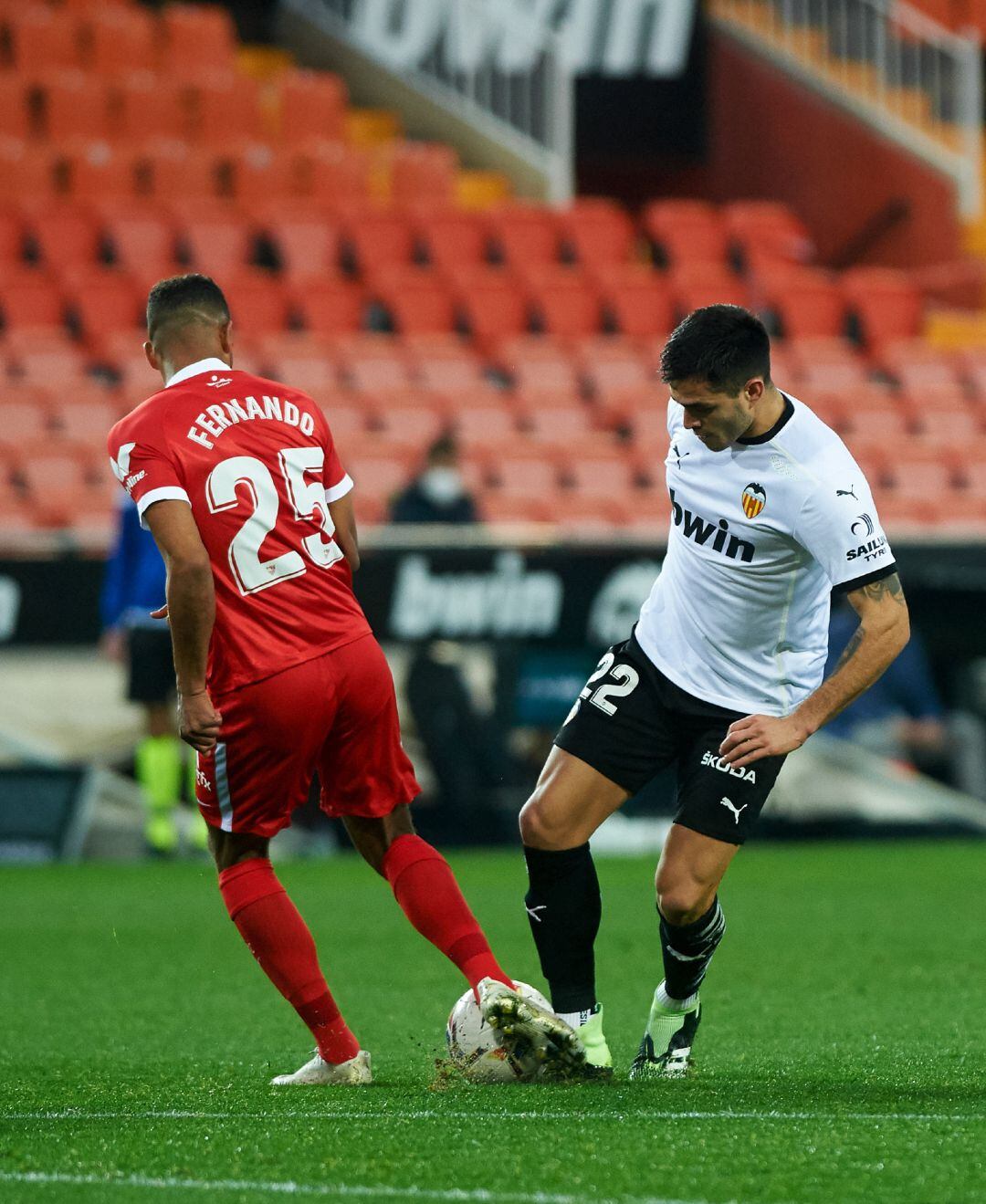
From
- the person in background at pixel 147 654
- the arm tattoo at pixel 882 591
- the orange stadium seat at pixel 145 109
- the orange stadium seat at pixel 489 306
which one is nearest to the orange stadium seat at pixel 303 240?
the orange stadium seat at pixel 489 306

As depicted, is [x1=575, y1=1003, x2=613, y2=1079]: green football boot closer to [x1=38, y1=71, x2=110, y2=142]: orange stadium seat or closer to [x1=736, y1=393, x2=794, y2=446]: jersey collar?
[x1=736, y1=393, x2=794, y2=446]: jersey collar

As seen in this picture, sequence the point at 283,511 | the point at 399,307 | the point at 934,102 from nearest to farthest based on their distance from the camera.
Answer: the point at 283,511 → the point at 399,307 → the point at 934,102

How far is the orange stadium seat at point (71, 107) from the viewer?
16.9 meters

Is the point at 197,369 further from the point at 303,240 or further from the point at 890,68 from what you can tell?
the point at 890,68

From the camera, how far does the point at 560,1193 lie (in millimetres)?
3328

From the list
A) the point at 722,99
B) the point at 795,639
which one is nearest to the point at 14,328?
the point at 722,99

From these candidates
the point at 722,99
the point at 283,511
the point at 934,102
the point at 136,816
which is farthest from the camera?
the point at 722,99

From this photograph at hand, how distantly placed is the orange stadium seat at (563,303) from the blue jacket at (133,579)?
6.44m

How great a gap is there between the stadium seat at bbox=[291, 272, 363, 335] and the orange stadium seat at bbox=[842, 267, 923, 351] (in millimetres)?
4346

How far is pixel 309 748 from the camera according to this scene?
469cm

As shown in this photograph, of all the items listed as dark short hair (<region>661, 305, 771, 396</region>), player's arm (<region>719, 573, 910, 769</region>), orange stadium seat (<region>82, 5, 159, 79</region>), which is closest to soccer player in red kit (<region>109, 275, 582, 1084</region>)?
player's arm (<region>719, 573, 910, 769</region>)

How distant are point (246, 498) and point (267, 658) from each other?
367 mm

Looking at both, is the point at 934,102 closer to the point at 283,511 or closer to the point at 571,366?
the point at 571,366

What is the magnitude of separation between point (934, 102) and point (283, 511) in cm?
1620
